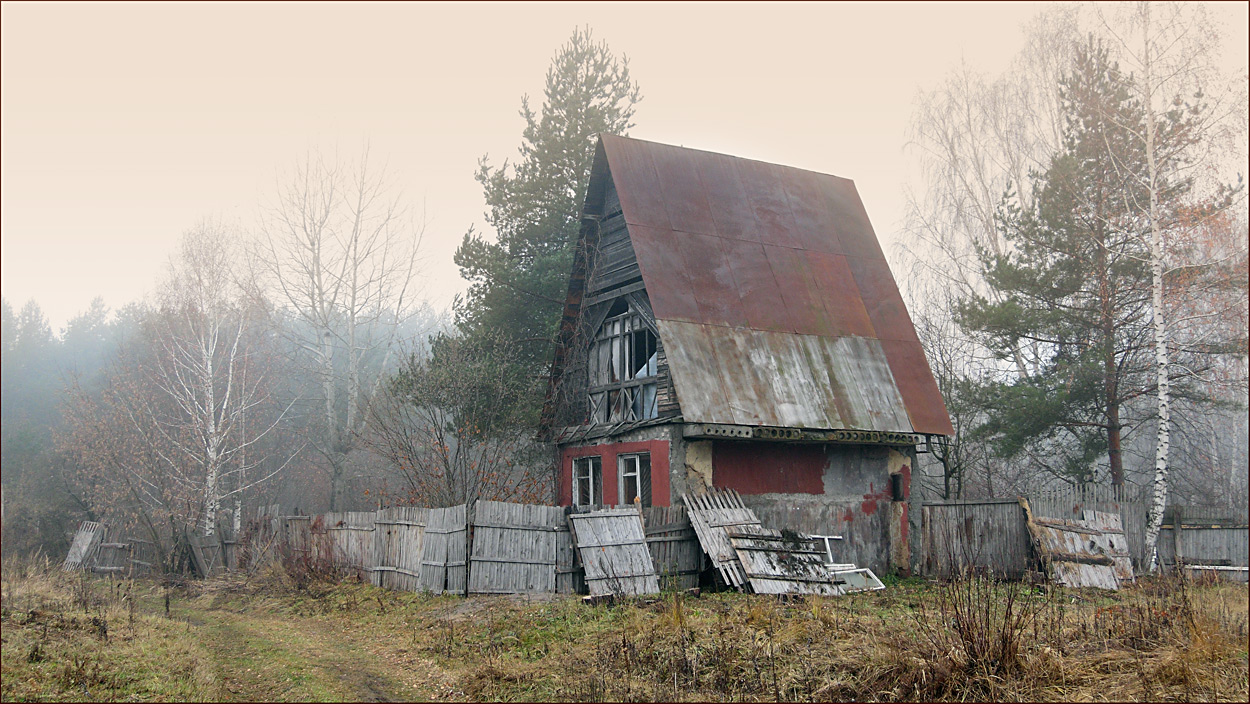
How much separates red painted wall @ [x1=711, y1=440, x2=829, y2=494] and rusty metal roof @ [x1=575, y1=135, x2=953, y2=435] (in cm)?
96

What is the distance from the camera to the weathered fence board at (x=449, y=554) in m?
14.0

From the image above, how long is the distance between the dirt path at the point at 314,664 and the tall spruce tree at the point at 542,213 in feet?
41.0

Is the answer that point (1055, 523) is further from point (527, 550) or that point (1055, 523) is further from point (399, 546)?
point (399, 546)

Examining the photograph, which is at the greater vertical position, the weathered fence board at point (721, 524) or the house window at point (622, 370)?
the house window at point (622, 370)

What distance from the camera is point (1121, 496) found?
17.4 metres

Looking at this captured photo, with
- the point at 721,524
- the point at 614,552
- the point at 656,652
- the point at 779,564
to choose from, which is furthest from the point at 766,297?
the point at 656,652

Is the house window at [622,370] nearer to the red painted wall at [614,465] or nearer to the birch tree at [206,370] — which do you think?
the red painted wall at [614,465]

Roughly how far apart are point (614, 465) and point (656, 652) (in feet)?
34.5

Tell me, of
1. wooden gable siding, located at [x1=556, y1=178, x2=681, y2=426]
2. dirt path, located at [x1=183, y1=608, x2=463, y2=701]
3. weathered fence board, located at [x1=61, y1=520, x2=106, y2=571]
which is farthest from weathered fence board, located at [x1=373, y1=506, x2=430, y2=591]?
weathered fence board, located at [x1=61, y1=520, x2=106, y2=571]

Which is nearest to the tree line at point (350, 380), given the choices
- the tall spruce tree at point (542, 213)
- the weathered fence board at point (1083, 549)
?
the tall spruce tree at point (542, 213)

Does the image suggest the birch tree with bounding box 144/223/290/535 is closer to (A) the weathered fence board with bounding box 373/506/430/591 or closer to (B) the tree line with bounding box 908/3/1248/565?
(A) the weathered fence board with bounding box 373/506/430/591

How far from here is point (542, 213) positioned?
27359 mm

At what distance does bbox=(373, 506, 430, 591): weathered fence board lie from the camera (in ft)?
48.5

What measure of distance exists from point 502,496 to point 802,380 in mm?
7910
